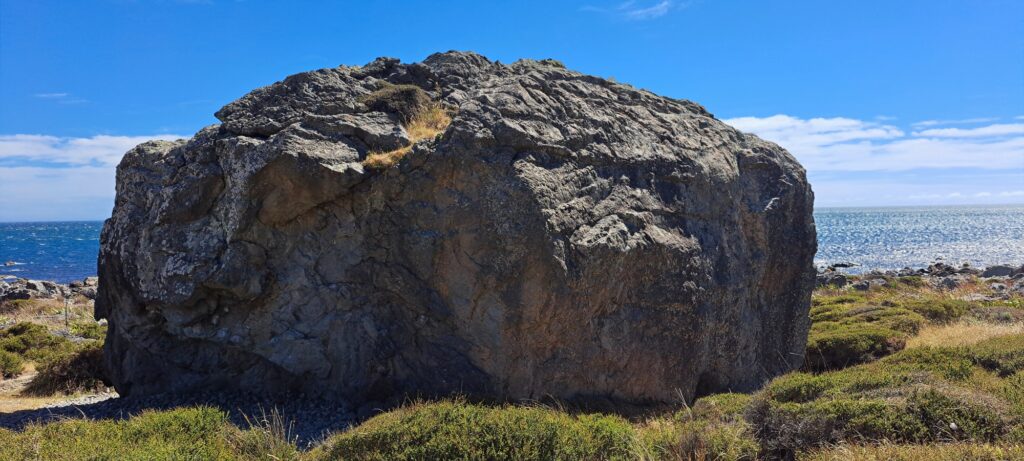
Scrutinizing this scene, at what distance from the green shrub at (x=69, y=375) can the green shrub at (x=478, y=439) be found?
26.5 ft

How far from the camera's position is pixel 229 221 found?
405 inches

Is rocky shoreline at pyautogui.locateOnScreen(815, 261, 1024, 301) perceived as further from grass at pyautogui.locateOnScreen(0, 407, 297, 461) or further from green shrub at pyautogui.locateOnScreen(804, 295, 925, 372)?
grass at pyautogui.locateOnScreen(0, 407, 297, 461)

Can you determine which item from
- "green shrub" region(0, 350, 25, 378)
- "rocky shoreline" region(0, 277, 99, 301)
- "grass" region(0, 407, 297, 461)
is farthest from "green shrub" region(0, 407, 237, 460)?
"rocky shoreline" region(0, 277, 99, 301)

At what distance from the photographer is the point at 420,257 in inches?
396

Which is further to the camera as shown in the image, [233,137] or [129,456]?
[233,137]

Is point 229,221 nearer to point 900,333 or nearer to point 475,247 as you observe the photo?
point 475,247

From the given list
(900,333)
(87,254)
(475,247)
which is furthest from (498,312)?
(87,254)

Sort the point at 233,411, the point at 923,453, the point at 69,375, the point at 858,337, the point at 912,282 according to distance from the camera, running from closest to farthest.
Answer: the point at 923,453 < the point at 233,411 < the point at 69,375 < the point at 858,337 < the point at 912,282

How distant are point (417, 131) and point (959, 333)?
13597mm

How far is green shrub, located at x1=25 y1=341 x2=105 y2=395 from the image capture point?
13156mm

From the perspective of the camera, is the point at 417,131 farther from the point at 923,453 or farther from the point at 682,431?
the point at 923,453

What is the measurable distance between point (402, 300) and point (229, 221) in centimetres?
281

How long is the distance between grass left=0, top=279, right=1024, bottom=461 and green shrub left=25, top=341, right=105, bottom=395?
500 cm

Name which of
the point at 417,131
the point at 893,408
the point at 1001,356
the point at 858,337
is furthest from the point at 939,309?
the point at 417,131
